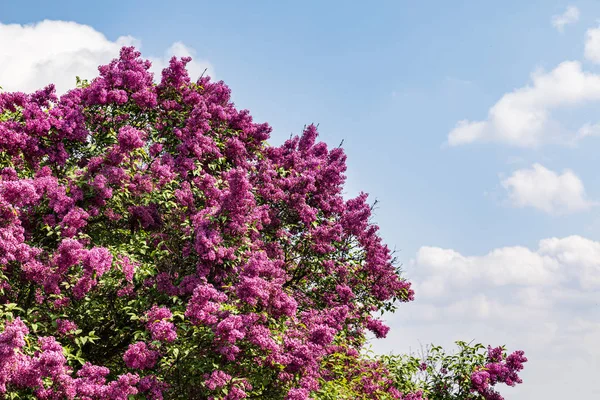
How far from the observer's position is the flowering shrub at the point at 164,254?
840 cm

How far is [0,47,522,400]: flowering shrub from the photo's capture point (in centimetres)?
840

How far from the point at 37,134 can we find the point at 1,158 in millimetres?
756

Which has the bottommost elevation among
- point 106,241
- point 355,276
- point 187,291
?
point 187,291

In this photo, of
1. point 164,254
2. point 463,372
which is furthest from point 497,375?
point 164,254

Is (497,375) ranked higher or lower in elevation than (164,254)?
higher

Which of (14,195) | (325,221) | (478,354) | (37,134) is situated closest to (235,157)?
(325,221)

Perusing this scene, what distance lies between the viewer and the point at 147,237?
10.5 metres

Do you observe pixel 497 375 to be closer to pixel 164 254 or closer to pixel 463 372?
pixel 463 372

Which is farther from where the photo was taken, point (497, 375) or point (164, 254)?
point (497, 375)

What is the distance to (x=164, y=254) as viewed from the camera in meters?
10.2

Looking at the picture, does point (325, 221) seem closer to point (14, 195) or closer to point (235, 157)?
point (235, 157)

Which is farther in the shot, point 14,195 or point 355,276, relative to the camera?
point 355,276

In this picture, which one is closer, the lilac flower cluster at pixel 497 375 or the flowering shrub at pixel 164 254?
the flowering shrub at pixel 164 254

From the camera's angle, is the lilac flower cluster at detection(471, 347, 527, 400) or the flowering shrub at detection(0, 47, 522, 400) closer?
the flowering shrub at detection(0, 47, 522, 400)
